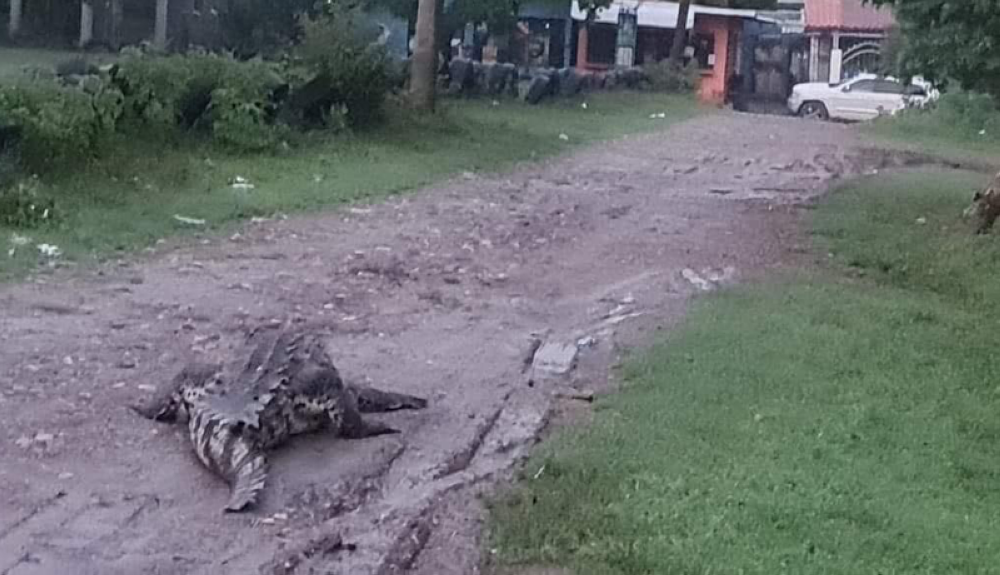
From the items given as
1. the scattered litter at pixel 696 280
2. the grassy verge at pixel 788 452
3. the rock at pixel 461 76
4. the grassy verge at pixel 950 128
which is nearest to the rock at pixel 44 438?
the grassy verge at pixel 788 452

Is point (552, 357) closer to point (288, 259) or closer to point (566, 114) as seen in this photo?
point (288, 259)

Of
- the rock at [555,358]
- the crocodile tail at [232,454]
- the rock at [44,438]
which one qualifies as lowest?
the rock at [44,438]

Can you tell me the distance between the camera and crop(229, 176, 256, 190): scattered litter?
15.4 metres

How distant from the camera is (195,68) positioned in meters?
17.9

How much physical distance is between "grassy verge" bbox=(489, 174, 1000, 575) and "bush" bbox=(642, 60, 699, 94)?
2880 centimetres

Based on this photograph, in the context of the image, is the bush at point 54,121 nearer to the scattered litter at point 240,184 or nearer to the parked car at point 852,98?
the scattered litter at point 240,184

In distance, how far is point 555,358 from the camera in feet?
29.6

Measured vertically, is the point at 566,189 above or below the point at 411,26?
below

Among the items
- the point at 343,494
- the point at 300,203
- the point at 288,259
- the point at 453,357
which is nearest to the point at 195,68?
the point at 300,203

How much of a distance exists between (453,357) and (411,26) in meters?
23.1

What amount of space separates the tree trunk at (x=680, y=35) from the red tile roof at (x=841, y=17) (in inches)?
169

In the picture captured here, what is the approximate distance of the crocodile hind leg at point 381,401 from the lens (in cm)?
777

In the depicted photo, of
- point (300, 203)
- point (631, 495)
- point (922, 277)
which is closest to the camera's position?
point (631, 495)

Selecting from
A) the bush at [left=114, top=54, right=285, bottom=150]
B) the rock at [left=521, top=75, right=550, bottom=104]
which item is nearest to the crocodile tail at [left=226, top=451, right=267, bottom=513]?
the bush at [left=114, top=54, right=285, bottom=150]
